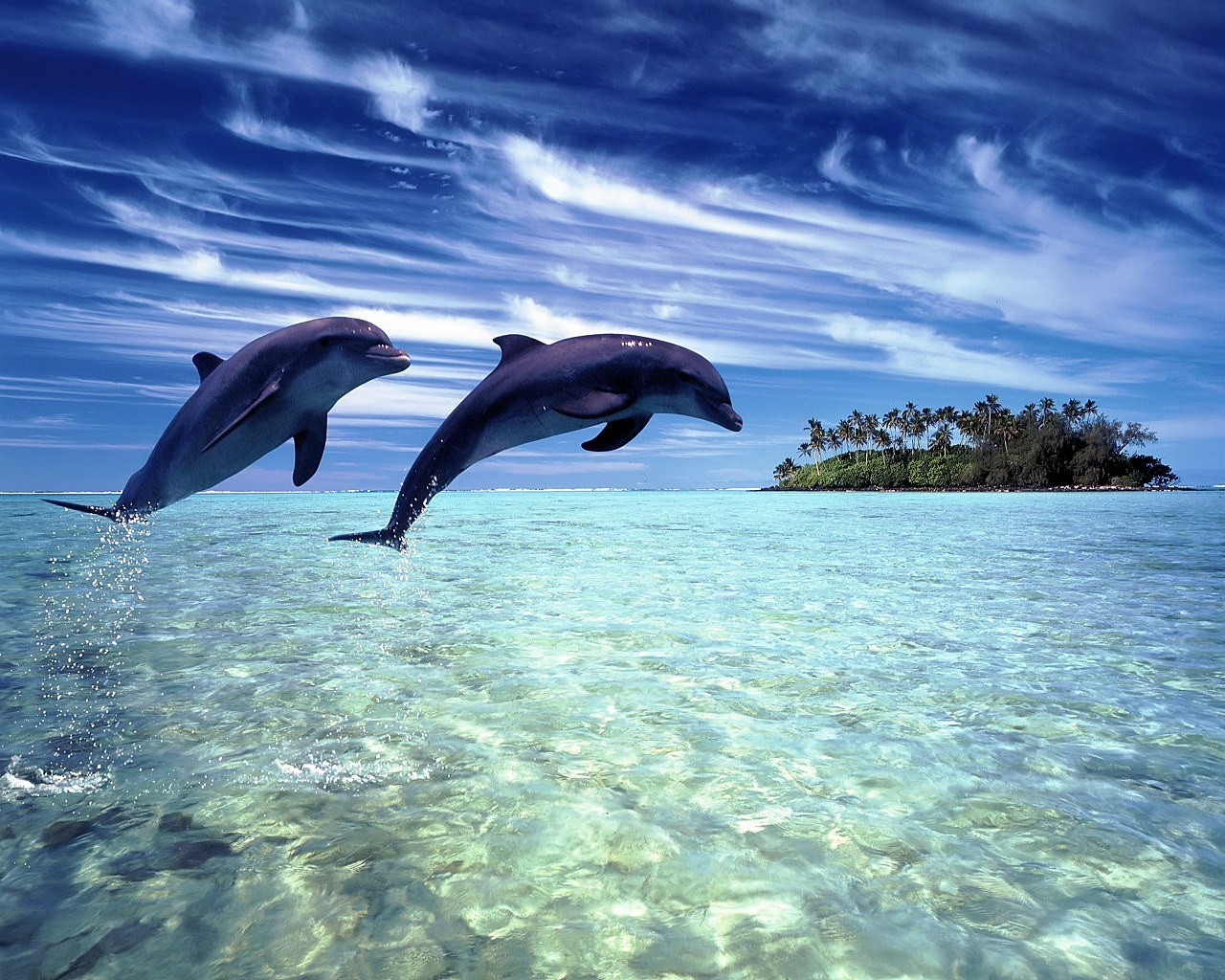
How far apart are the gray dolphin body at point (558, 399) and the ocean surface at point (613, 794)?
5.97 ft

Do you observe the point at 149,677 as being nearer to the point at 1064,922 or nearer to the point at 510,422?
the point at 510,422

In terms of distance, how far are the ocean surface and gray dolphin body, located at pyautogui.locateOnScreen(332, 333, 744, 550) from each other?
5.97 ft

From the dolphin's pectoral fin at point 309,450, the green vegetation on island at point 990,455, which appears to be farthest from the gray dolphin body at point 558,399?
the green vegetation on island at point 990,455

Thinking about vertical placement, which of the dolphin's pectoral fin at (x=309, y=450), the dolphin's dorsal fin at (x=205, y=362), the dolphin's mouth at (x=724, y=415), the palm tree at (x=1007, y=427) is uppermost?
the palm tree at (x=1007, y=427)

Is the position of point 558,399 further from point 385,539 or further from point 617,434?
point 385,539

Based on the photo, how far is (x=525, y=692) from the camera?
7324 mm

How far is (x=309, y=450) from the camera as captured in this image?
12.6ft

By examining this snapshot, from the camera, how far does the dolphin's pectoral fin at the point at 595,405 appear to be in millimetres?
3627

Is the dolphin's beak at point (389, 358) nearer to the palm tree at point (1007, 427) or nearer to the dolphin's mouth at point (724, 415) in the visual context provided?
the dolphin's mouth at point (724, 415)

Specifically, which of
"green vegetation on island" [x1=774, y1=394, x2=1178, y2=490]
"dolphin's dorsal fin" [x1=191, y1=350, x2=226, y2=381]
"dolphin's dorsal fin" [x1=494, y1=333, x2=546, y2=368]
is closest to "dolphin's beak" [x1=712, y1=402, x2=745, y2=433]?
"dolphin's dorsal fin" [x1=494, y1=333, x2=546, y2=368]

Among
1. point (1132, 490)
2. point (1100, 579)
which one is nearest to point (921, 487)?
point (1132, 490)

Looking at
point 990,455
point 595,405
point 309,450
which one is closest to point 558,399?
point 595,405

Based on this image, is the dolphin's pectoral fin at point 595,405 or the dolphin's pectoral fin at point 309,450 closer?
the dolphin's pectoral fin at point 595,405

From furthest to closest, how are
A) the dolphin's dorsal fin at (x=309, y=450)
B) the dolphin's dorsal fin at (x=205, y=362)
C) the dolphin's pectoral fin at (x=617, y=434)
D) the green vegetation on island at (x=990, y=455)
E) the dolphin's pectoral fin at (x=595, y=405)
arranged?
the green vegetation on island at (x=990, y=455), the dolphin's dorsal fin at (x=205, y=362), the dolphin's pectoral fin at (x=617, y=434), the dolphin's dorsal fin at (x=309, y=450), the dolphin's pectoral fin at (x=595, y=405)
